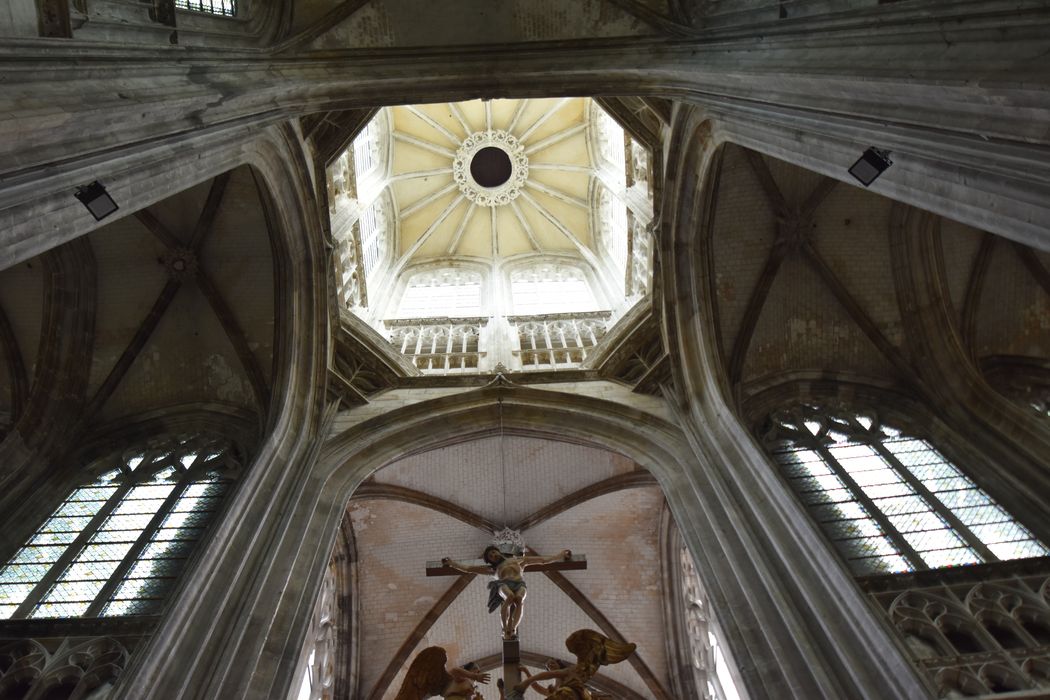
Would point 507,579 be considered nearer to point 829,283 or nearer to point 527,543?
point 527,543

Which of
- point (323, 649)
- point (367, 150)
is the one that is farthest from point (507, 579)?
point (367, 150)

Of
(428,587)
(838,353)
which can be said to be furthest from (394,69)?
(428,587)

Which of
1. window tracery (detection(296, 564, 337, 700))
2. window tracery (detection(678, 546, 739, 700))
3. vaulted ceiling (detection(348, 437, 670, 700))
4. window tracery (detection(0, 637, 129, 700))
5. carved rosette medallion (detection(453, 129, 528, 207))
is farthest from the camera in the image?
carved rosette medallion (detection(453, 129, 528, 207))

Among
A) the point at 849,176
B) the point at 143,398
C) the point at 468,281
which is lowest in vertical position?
the point at 849,176

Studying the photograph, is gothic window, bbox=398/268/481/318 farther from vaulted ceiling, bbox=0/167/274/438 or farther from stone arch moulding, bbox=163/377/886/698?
vaulted ceiling, bbox=0/167/274/438

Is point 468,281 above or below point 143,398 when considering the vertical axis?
above

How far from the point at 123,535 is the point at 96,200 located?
16.1 feet

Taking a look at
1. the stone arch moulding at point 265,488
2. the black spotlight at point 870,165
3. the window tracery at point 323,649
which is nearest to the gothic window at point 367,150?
the stone arch moulding at point 265,488

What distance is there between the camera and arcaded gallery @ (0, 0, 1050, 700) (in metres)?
5.12

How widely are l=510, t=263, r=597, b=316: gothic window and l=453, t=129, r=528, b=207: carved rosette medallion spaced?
318cm

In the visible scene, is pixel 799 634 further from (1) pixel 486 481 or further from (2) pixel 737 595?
(1) pixel 486 481

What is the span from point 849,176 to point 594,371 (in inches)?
270

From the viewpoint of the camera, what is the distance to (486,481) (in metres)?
12.8

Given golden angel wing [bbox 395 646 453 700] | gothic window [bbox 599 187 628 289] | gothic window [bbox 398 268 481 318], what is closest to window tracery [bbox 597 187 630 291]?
gothic window [bbox 599 187 628 289]
